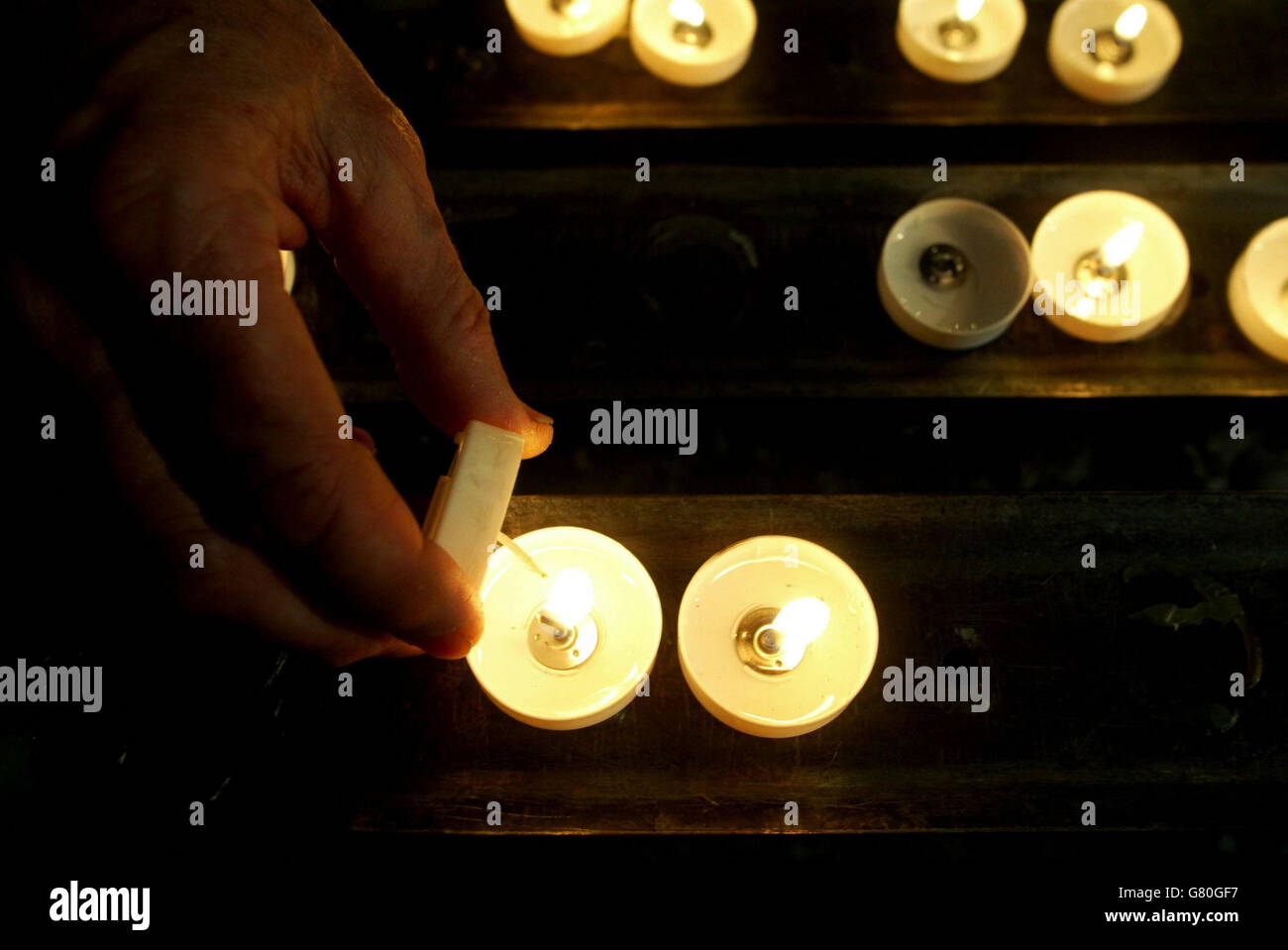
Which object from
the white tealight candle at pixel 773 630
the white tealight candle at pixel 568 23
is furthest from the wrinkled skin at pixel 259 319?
the white tealight candle at pixel 568 23

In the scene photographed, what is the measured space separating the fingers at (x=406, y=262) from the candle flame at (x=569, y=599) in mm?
202

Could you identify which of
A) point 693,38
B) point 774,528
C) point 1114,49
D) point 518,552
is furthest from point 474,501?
point 1114,49

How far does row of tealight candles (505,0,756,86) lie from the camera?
4.28 ft

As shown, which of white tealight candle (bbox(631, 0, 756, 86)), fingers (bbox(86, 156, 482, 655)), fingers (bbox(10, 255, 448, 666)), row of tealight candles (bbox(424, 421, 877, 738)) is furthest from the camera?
white tealight candle (bbox(631, 0, 756, 86))

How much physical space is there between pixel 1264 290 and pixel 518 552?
44.0 inches

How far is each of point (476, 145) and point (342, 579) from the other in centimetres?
83

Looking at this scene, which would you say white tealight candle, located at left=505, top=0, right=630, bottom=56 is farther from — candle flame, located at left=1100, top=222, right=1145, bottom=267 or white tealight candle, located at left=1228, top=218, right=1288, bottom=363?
white tealight candle, located at left=1228, top=218, right=1288, bottom=363

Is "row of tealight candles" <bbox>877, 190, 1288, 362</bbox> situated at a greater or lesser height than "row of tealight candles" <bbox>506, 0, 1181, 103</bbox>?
lesser

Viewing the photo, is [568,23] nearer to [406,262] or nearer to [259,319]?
[406,262]

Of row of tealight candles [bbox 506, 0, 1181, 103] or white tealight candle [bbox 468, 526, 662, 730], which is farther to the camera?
row of tealight candles [bbox 506, 0, 1181, 103]

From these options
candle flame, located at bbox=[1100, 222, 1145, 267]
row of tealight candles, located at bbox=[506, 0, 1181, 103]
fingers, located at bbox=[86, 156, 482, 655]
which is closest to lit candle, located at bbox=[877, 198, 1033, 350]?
candle flame, located at bbox=[1100, 222, 1145, 267]

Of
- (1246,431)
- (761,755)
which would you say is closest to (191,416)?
(761,755)

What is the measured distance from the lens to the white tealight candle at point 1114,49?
1.31m

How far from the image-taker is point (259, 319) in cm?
75
